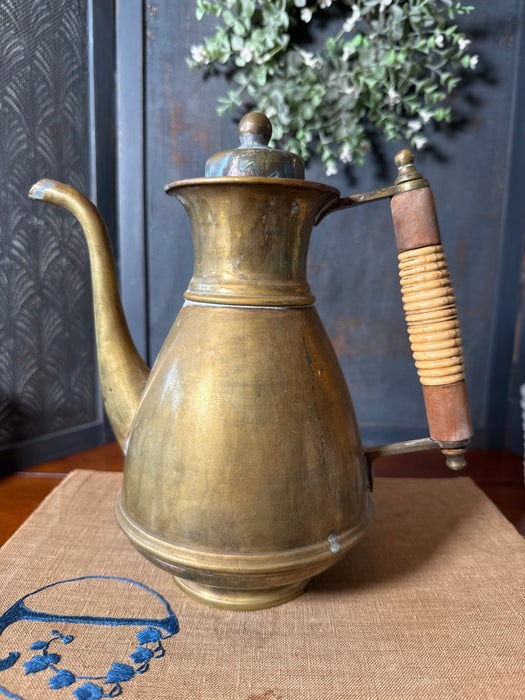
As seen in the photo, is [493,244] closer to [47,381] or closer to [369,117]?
[369,117]

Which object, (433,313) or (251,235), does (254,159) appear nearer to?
(251,235)

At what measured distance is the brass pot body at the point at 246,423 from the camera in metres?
0.42

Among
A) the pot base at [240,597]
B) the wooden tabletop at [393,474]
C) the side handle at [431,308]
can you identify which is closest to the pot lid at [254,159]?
the side handle at [431,308]

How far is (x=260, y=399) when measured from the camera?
0.43 m

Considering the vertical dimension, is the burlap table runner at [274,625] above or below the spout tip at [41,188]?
below

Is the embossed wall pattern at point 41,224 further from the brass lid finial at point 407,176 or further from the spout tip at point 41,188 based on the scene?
the brass lid finial at point 407,176

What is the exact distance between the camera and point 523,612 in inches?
19.4

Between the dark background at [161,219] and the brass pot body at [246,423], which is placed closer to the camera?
the brass pot body at [246,423]

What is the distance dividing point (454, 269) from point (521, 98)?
0.95 ft

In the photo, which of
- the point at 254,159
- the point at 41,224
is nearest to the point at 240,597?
the point at 254,159

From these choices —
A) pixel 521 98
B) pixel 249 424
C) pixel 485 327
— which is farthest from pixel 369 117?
pixel 249 424

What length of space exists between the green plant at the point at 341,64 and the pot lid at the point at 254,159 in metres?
0.38

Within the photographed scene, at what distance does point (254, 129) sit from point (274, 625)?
1.45 ft

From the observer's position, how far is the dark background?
30.6 inches
